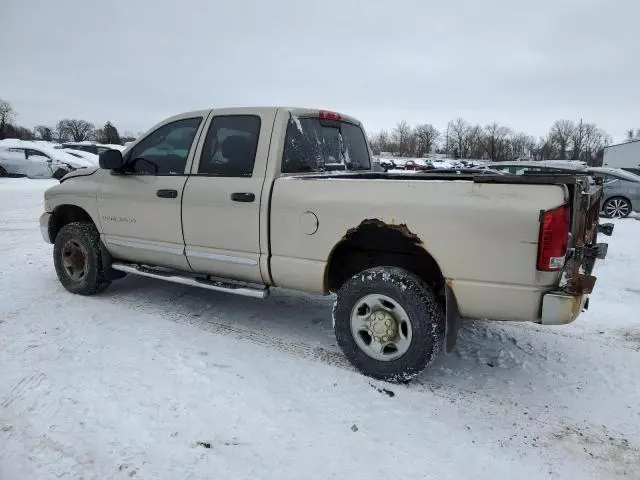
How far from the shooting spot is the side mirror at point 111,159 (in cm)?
448

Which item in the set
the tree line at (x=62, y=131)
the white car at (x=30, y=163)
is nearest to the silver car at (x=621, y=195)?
the white car at (x=30, y=163)

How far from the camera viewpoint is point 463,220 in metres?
3.03

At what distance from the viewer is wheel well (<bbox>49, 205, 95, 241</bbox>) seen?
5.31 meters

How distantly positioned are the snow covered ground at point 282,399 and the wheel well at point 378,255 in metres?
0.66

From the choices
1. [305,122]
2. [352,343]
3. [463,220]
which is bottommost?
[352,343]

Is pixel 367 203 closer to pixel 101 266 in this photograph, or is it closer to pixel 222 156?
pixel 222 156

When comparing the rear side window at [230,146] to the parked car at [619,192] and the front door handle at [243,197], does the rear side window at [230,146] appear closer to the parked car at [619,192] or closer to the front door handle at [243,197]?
the front door handle at [243,197]

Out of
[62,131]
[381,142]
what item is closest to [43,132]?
[62,131]

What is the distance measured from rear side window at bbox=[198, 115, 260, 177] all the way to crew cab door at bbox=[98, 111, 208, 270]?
175 mm

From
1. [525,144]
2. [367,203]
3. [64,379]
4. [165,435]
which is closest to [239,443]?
[165,435]

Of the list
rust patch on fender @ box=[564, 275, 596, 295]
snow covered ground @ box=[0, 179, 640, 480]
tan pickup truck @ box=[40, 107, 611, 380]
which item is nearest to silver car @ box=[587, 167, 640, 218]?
snow covered ground @ box=[0, 179, 640, 480]

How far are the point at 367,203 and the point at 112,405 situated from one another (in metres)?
2.14

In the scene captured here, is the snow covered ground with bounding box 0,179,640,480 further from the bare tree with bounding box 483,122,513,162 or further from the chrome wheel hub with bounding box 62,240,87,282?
the bare tree with bounding box 483,122,513,162

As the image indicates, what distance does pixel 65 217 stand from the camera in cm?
548
